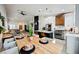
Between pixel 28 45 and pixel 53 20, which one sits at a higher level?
pixel 53 20

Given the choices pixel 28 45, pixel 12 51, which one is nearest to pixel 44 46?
pixel 28 45

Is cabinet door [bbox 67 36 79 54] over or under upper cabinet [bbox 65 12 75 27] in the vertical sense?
under

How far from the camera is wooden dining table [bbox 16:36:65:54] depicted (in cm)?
191

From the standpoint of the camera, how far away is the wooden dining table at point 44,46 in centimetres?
191

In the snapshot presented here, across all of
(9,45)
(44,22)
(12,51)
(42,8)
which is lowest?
(12,51)

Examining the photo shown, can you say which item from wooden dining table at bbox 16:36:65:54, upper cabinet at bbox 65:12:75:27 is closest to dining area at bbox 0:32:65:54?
wooden dining table at bbox 16:36:65:54

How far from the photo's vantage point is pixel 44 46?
1.94m

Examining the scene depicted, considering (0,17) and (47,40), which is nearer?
(0,17)

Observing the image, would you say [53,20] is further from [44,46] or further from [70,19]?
[44,46]

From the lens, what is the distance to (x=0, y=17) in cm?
183

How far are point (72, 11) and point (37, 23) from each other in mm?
611

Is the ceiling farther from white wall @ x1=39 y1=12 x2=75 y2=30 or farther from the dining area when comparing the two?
the dining area

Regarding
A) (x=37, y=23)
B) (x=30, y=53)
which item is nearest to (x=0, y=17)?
(x=37, y=23)
